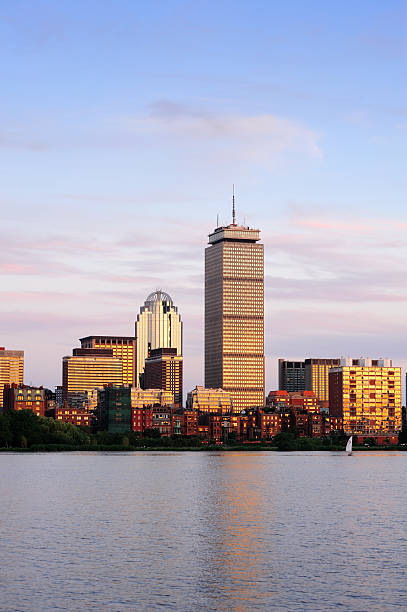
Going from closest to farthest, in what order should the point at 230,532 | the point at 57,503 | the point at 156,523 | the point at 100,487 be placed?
the point at 230,532
the point at 156,523
the point at 57,503
the point at 100,487

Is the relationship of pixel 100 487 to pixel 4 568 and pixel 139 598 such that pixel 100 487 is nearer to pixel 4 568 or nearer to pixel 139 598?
pixel 4 568

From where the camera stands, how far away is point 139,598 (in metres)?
55.9

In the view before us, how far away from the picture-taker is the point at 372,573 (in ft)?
210

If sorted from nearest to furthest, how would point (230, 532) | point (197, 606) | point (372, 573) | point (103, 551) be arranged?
point (197, 606) → point (372, 573) → point (103, 551) → point (230, 532)

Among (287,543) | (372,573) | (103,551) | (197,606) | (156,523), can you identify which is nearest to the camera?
(197,606)

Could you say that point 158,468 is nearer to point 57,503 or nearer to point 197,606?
point 57,503

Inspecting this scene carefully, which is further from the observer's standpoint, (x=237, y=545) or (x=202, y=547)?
(x=237, y=545)

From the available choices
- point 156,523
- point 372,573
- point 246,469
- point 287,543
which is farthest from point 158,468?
point 372,573

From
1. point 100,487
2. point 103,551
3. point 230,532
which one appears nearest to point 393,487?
point 100,487

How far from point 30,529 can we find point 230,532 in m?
17.6

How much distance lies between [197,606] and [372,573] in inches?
593

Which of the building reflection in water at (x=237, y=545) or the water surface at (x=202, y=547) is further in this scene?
the building reflection in water at (x=237, y=545)

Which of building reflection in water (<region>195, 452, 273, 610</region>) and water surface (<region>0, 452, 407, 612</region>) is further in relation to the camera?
building reflection in water (<region>195, 452, 273, 610</region>)

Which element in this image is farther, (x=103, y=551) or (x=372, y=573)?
(x=103, y=551)
